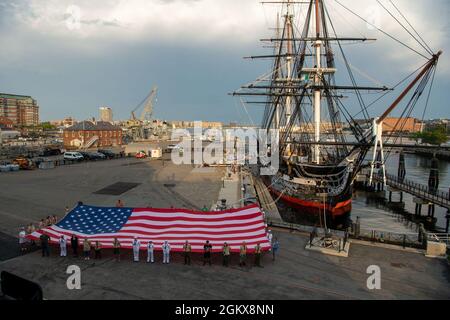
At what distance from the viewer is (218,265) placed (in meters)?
15.1

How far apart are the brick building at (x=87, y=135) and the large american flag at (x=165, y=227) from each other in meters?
78.8

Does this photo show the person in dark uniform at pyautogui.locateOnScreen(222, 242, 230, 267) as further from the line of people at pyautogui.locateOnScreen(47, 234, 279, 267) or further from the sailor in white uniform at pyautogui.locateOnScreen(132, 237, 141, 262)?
the sailor in white uniform at pyautogui.locateOnScreen(132, 237, 141, 262)

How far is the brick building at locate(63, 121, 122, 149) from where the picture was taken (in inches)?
3603

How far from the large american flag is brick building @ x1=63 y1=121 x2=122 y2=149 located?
78755mm

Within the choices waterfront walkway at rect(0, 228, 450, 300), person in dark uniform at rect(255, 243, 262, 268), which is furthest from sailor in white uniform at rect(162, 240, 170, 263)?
person in dark uniform at rect(255, 243, 262, 268)

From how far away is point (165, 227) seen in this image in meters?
17.1

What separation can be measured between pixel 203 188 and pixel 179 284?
2216 cm

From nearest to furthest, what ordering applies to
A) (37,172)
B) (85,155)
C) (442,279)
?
(442,279) → (37,172) → (85,155)

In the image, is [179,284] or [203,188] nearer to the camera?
[179,284]

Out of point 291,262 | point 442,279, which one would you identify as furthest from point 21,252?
point 442,279

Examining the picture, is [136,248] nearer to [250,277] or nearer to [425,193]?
[250,277]

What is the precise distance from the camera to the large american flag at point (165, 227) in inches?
627
